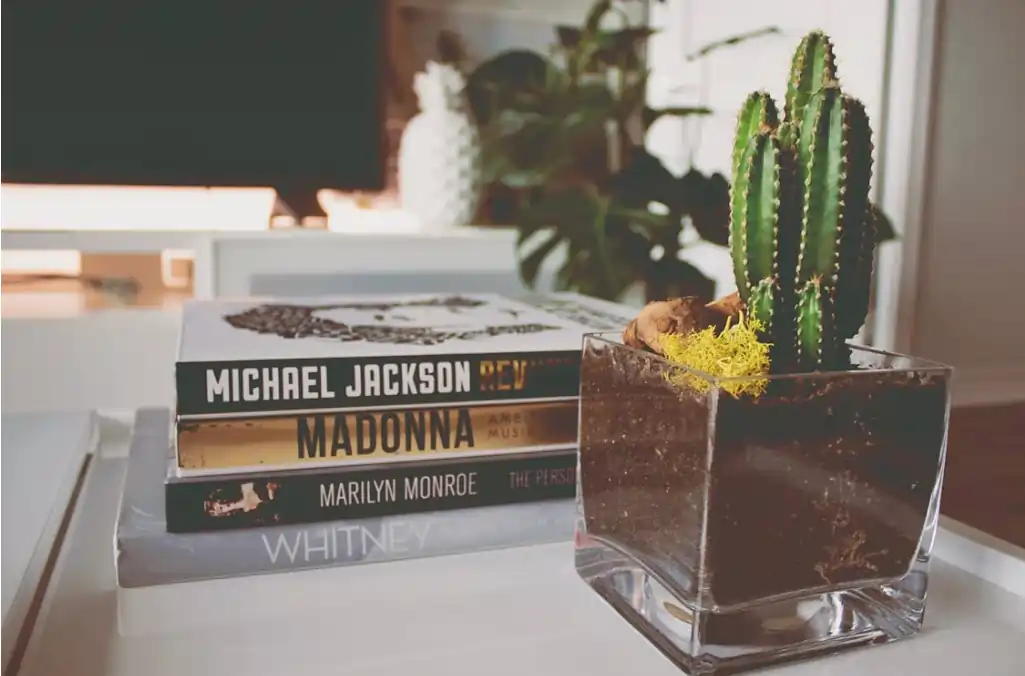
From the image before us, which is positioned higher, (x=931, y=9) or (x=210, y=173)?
(x=931, y=9)

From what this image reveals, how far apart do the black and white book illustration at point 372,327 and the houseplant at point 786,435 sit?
0.14 m

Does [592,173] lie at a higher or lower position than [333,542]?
higher

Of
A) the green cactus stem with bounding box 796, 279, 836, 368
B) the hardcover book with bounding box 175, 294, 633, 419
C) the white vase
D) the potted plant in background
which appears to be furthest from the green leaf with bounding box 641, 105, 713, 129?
the green cactus stem with bounding box 796, 279, 836, 368

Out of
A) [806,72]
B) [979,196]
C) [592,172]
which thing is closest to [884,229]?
[979,196]

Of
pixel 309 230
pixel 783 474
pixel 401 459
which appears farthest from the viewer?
pixel 309 230

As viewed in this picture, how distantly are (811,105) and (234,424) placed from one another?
318 mm

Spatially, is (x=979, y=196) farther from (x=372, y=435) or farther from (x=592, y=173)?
(x=592, y=173)

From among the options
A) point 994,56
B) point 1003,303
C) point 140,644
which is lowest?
point 140,644

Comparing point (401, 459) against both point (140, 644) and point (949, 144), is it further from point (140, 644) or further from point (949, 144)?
point (949, 144)

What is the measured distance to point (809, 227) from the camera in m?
0.39

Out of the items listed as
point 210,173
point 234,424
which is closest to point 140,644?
point 234,424

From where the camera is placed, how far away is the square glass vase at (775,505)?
37 centimetres

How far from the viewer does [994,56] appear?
1.68ft

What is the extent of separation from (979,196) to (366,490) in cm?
39
